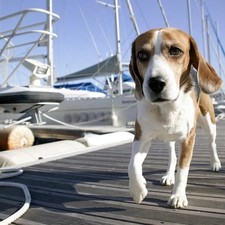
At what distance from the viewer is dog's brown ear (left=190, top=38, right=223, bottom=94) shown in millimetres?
2148

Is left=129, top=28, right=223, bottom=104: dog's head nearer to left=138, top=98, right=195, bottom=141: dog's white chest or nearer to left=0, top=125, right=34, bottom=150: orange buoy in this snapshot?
left=138, top=98, right=195, bottom=141: dog's white chest

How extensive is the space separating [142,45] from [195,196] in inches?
47.8

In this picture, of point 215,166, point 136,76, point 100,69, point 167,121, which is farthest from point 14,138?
point 100,69

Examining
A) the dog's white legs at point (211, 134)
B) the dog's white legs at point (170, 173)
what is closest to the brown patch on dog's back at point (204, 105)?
the dog's white legs at point (211, 134)

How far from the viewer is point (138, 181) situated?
195cm

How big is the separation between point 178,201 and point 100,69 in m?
15.5

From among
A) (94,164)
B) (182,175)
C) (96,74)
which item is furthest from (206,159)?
(96,74)

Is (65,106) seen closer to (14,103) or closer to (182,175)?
(14,103)

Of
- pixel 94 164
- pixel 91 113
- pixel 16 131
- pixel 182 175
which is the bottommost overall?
pixel 91 113

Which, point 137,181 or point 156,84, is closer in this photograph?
point 156,84

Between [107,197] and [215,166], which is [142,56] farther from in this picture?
[215,166]

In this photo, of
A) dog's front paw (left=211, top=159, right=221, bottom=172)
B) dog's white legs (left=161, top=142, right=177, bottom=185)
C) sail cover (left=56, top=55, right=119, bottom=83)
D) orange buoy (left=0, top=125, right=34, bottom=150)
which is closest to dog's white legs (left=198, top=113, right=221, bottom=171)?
dog's front paw (left=211, top=159, right=221, bottom=172)

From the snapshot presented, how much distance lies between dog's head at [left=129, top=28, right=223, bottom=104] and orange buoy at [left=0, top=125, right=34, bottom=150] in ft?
17.9

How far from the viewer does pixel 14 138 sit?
7.11m
